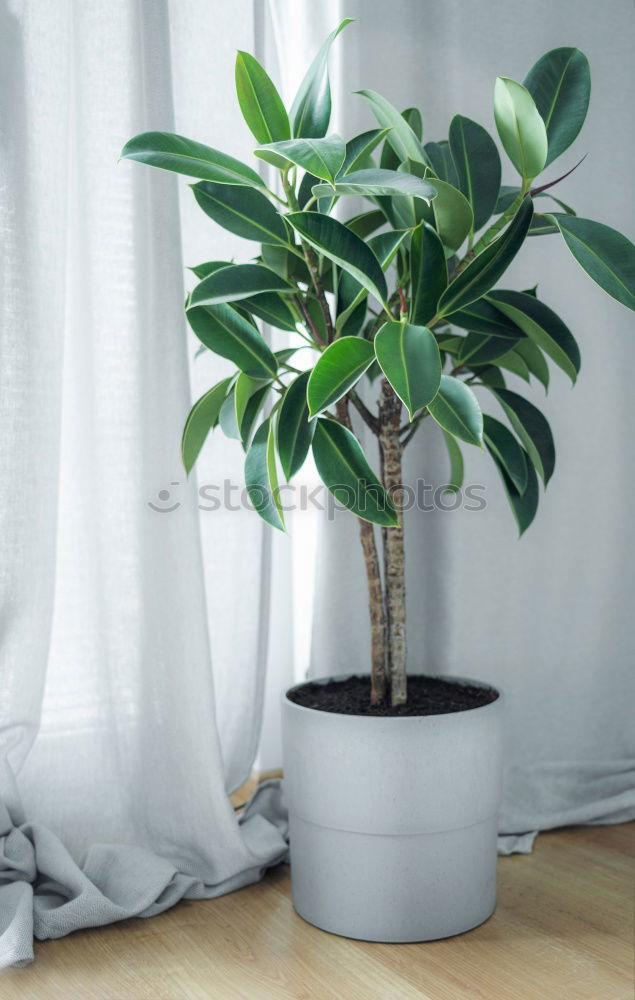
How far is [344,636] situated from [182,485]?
0.47 meters

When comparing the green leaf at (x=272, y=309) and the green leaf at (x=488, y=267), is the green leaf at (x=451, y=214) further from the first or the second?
the green leaf at (x=272, y=309)

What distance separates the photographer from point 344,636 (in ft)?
5.80

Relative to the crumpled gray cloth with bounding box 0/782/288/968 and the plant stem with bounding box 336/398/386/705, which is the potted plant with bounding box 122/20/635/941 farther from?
the crumpled gray cloth with bounding box 0/782/288/968

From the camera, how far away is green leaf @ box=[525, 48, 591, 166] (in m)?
1.21

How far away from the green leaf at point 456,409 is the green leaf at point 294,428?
180 millimetres

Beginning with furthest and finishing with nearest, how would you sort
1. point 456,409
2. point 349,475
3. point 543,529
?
point 543,529, point 349,475, point 456,409

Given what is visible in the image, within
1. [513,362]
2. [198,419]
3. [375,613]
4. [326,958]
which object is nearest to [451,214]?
[513,362]

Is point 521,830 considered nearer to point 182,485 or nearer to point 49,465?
point 182,485

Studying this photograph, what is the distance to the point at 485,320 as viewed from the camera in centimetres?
128

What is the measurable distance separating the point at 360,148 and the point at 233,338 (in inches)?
12.1

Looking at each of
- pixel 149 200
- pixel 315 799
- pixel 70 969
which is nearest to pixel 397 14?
pixel 149 200

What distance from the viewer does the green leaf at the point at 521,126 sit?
1052 millimetres

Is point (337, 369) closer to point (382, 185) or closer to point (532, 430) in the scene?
point (382, 185)

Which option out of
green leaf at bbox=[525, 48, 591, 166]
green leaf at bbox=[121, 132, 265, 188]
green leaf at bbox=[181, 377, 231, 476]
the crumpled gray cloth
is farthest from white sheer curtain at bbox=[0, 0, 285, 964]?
green leaf at bbox=[525, 48, 591, 166]
